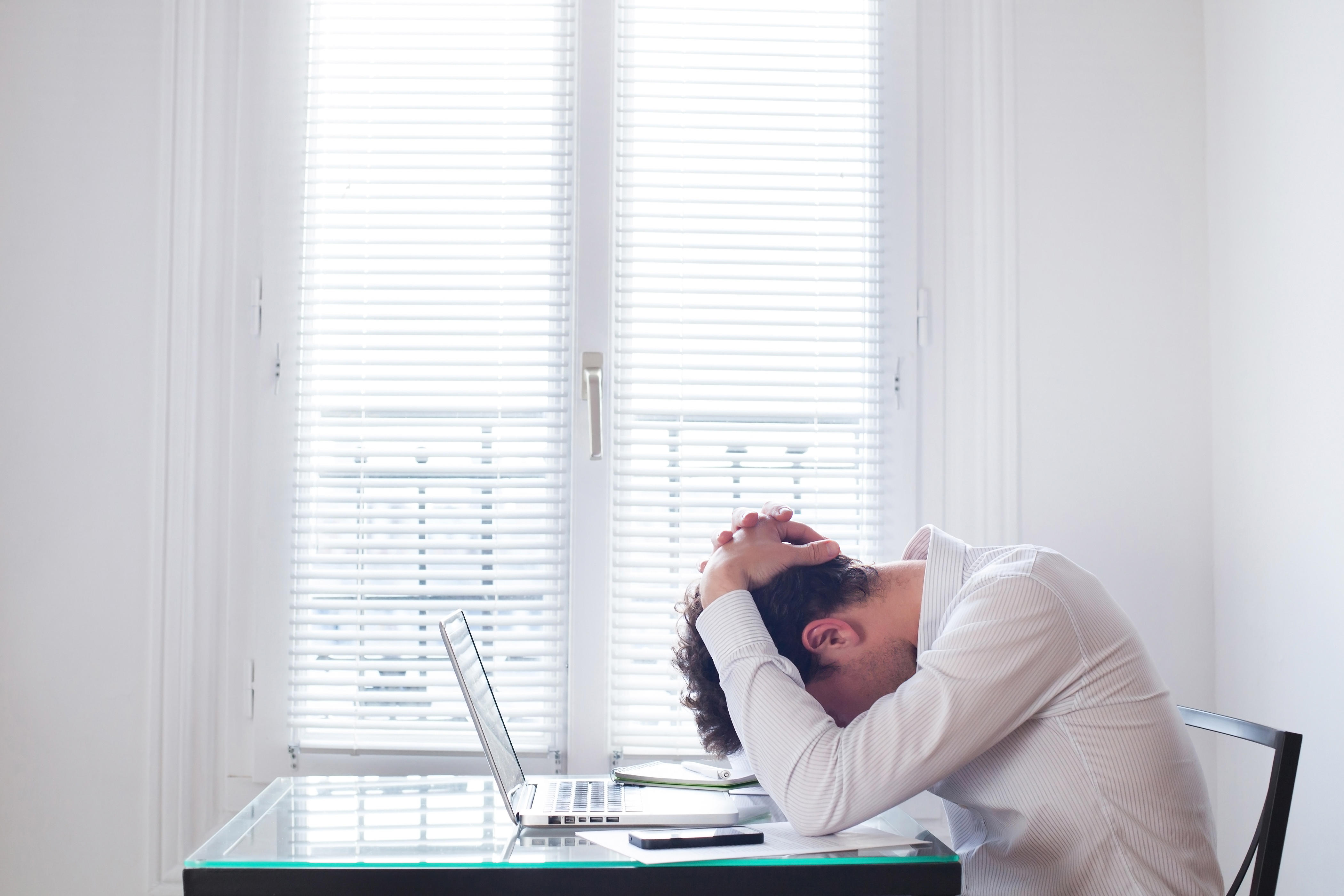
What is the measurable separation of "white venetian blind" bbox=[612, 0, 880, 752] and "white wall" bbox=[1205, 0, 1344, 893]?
0.70 metres

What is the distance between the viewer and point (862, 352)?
197 cm

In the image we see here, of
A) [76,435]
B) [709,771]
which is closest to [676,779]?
[709,771]

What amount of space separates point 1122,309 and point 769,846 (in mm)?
1439

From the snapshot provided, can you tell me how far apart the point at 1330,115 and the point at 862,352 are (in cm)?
89

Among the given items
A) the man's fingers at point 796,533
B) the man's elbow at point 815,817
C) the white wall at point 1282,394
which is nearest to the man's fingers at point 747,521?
the man's fingers at point 796,533

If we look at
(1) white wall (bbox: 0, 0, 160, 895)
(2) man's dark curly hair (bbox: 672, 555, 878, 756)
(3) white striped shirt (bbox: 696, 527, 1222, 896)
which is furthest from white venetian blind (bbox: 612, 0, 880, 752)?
(1) white wall (bbox: 0, 0, 160, 895)

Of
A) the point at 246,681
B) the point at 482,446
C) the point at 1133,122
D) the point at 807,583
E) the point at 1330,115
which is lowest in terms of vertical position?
the point at 246,681

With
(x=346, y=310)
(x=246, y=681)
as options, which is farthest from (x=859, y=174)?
(x=246, y=681)

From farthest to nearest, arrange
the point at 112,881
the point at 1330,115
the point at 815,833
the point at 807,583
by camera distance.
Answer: the point at 112,881, the point at 1330,115, the point at 807,583, the point at 815,833

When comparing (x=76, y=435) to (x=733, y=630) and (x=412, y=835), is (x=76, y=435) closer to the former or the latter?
(x=412, y=835)

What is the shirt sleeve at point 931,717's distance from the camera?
1.02m

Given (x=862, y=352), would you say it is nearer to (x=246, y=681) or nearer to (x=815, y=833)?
(x=815, y=833)

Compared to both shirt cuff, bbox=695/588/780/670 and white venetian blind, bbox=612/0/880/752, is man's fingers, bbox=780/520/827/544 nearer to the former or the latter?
shirt cuff, bbox=695/588/780/670

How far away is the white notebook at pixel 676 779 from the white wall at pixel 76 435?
1.12 metres
